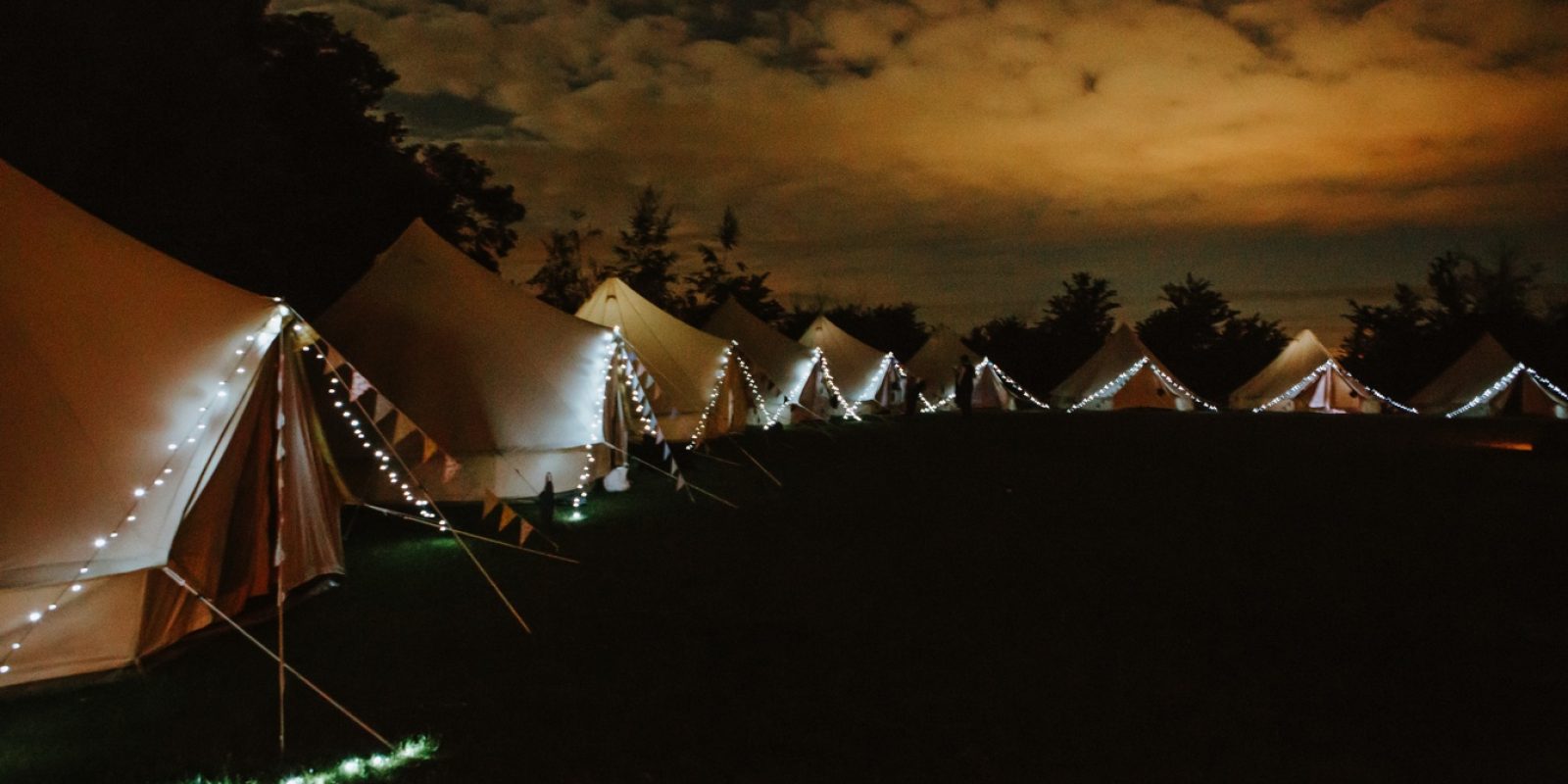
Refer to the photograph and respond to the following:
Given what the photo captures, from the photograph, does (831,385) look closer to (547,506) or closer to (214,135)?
(214,135)

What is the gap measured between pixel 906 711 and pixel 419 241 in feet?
28.0

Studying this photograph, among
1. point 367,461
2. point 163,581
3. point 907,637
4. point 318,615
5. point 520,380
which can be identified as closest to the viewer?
point 163,581

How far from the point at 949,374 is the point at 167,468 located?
91.4 ft

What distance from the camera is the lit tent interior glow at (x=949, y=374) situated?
32062 millimetres

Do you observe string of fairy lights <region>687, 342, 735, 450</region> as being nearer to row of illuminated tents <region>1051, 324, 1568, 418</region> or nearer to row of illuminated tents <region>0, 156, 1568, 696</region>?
row of illuminated tents <region>0, 156, 1568, 696</region>

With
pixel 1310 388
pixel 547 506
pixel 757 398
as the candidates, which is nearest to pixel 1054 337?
pixel 1310 388

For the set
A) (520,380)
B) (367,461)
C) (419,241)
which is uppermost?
(419,241)

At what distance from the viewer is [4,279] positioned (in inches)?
222

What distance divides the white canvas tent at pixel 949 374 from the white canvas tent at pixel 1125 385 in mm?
1990

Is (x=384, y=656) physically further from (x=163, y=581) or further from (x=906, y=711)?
(x=906, y=711)

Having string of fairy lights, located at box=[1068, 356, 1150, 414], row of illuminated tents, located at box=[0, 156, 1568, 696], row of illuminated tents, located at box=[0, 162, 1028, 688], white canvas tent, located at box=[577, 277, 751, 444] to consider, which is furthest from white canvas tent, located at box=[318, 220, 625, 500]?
string of fairy lights, located at box=[1068, 356, 1150, 414]

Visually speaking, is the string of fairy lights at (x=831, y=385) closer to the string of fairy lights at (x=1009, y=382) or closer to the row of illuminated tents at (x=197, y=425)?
the string of fairy lights at (x=1009, y=382)

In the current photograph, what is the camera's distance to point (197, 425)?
5980 millimetres

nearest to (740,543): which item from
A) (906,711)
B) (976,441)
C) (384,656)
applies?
(384,656)
